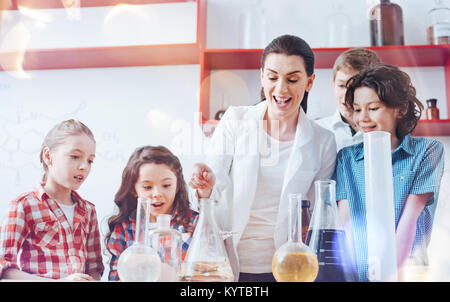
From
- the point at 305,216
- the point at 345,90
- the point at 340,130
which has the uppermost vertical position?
the point at 345,90

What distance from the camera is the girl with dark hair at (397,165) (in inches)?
40.7

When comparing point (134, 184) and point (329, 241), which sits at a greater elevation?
point (134, 184)

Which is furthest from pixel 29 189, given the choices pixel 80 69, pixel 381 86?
pixel 381 86

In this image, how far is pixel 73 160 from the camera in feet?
3.74

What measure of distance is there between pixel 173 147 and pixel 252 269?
335mm

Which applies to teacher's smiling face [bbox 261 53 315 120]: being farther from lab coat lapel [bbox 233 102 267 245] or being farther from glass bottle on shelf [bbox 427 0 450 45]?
glass bottle on shelf [bbox 427 0 450 45]

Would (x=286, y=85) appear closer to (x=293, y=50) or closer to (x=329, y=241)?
(x=293, y=50)

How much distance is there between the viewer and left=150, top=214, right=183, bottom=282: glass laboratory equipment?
0.86 meters

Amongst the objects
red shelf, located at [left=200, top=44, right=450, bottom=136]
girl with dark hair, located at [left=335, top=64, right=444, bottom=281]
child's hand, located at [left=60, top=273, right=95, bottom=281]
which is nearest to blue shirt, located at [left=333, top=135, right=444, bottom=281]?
girl with dark hair, located at [left=335, top=64, right=444, bottom=281]

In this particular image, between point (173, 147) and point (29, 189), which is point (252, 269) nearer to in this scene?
point (173, 147)

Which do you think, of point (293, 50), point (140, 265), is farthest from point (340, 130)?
point (140, 265)

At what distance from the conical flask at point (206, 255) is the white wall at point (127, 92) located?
240 mm

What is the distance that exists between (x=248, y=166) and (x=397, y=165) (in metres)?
0.32

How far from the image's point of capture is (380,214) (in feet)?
2.84
